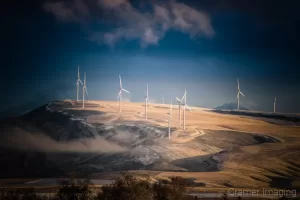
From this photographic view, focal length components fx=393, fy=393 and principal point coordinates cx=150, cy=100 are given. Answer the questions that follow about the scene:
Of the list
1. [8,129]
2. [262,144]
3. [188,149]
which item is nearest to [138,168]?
[188,149]

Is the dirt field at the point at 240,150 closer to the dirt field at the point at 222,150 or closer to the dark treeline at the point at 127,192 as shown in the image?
the dirt field at the point at 222,150

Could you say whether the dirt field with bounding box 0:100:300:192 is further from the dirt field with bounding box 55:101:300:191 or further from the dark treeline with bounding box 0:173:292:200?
the dark treeline with bounding box 0:173:292:200

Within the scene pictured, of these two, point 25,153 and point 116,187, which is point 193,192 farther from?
point 25,153

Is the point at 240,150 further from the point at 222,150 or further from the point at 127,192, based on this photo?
the point at 127,192

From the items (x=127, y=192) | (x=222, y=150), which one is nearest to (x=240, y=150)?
(x=222, y=150)

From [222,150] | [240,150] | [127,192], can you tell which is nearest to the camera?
[127,192]

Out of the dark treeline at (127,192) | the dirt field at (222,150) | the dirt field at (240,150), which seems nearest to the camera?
the dark treeline at (127,192)

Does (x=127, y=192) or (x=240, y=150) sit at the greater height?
(x=240, y=150)

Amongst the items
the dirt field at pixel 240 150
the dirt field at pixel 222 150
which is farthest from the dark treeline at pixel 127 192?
the dirt field at pixel 240 150

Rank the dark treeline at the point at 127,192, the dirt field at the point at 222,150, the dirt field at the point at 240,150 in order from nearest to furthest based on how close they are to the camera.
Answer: the dark treeline at the point at 127,192
the dirt field at the point at 240,150
the dirt field at the point at 222,150

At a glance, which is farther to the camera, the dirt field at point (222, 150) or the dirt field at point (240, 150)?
the dirt field at point (222, 150)

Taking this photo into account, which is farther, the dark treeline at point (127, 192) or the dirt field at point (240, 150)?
the dirt field at point (240, 150)
